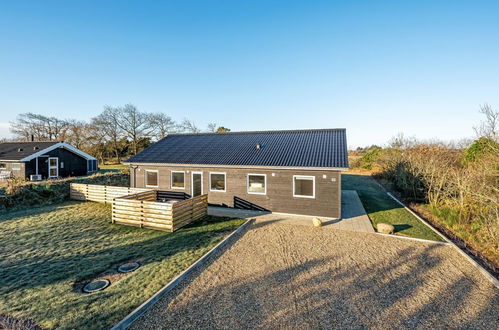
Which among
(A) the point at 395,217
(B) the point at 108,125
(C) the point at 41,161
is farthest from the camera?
(B) the point at 108,125

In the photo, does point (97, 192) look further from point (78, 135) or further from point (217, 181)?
point (78, 135)

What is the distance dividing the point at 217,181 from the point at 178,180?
263 centimetres

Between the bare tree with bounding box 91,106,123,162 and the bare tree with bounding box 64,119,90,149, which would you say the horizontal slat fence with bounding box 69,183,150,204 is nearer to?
the bare tree with bounding box 91,106,123,162

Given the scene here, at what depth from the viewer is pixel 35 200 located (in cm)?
1198

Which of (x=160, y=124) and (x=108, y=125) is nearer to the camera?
(x=108, y=125)

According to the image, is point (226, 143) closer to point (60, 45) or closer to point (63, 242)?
point (63, 242)

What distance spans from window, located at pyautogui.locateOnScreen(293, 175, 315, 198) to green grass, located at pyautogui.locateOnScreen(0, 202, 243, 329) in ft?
11.2

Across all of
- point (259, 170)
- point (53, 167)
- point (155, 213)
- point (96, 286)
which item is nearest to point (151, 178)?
point (155, 213)

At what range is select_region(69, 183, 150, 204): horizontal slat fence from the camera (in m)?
12.4

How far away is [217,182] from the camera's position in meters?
11.9

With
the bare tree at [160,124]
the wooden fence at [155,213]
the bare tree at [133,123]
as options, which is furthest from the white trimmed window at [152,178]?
the bare tree at [160,124]

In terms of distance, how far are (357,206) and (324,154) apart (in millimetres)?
4329

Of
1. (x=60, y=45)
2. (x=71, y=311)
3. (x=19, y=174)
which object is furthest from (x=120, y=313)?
(x=19, y=174)

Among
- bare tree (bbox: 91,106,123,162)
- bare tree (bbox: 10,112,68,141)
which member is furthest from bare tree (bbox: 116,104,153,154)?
bare tree (bbox: 10,112,68,141)
